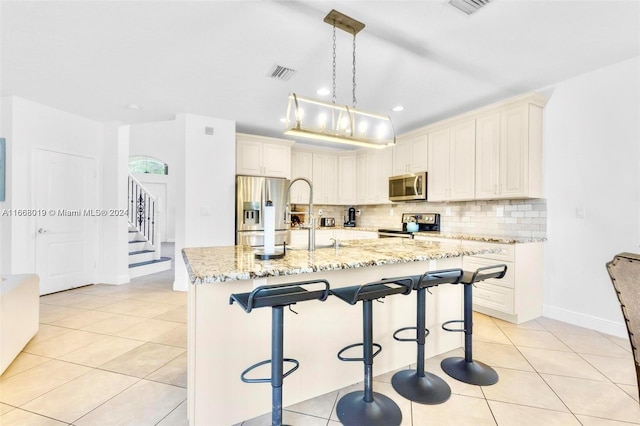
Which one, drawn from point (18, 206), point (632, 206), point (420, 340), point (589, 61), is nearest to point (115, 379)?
point (420, 340)

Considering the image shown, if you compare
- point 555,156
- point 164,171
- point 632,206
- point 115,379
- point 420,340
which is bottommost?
point 115,379

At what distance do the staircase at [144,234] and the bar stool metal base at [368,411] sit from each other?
5.00m

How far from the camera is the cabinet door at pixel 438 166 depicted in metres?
4.14

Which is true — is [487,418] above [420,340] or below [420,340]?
below

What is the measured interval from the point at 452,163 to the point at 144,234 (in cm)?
608

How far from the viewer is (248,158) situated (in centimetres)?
486

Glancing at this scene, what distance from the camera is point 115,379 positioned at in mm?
2086

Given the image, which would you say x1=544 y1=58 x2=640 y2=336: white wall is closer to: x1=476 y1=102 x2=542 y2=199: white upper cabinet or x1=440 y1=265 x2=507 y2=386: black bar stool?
x1=476 y1=102 x2=542 y2=199: white upper cabinet

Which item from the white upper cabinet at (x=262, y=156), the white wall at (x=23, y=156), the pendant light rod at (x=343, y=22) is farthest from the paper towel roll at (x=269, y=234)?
the white wall at (x=23, y=156)

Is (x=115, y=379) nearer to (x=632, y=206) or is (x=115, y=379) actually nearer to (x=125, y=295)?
(x=125, y=295)

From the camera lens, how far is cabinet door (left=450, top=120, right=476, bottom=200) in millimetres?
3795

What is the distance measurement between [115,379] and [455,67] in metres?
3.80

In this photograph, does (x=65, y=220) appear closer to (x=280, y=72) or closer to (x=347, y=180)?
(x=280, y=72)

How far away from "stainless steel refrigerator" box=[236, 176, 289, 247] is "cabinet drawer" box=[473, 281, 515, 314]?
270 cm
